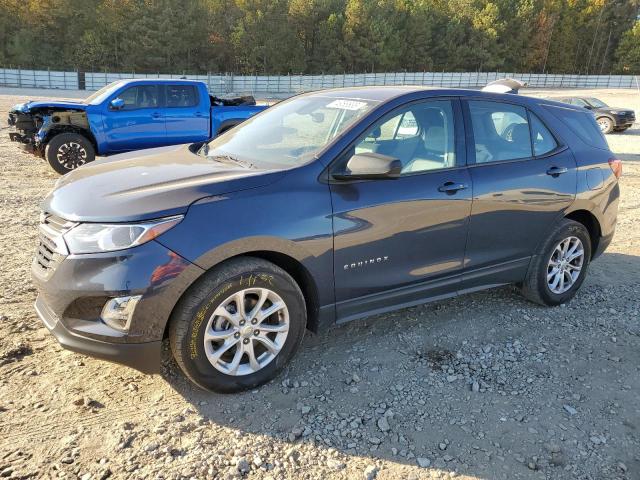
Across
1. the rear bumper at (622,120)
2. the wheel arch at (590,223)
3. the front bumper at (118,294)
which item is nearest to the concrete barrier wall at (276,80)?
the rear bumper at (622,120)

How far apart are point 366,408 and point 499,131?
232cm

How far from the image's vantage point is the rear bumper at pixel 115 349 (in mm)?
2623

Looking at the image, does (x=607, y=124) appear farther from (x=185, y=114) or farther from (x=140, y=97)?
(x=140, y=97)

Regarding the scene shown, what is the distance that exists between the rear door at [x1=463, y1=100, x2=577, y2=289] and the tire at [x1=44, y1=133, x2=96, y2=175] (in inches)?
301

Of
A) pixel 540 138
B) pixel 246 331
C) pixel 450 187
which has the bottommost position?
pixel 246 331

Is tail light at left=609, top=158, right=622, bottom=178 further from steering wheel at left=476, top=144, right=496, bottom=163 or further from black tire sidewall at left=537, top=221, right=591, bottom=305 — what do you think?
steering wheel at left=476, top=144, right=496, bottom=163

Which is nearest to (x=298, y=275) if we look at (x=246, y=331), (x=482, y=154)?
(x=246, y=331)

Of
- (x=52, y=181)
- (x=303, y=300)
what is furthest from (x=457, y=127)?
(x=52, y=181)

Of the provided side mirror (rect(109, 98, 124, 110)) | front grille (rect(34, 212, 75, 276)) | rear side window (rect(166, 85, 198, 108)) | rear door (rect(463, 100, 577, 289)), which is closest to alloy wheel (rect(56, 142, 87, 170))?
side mirror (rect(109, 98, 124, 110))

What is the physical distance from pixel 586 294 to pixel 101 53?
68.3 metres

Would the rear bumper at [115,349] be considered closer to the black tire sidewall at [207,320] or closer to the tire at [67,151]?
the black tire sidewall at [207,320]

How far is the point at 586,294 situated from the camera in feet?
15.5

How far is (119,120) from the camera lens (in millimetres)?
A: 9555

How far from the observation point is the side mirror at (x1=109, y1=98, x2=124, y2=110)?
372 inches
